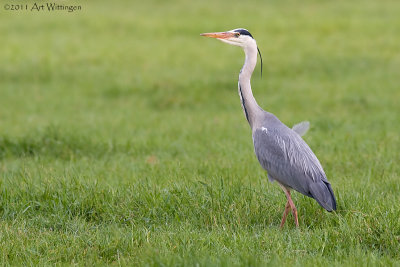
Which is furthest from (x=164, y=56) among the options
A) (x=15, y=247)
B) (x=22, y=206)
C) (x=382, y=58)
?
(x=15, y=247)

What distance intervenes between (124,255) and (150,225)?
78 cm

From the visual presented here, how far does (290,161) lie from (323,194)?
0.46 metres

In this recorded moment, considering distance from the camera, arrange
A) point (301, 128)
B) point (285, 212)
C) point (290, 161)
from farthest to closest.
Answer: point (301, 128) → point (290, 161) → point (285, 212)

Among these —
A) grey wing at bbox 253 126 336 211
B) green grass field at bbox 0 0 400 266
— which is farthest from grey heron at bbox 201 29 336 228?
green grass field at bbox 0 0 400 266

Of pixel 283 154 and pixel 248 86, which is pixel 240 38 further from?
pixel 283 154

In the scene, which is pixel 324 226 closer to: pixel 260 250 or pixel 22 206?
pixel 260 250

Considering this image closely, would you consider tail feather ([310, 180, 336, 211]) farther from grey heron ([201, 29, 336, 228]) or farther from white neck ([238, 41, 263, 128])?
white neck ([238, 41, 263, 128])

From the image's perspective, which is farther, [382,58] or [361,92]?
[382,58]

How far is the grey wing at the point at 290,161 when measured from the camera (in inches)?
215

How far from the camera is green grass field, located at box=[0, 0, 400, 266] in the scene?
15.8 ft

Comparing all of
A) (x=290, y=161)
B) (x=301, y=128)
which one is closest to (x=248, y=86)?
(x=301, y=128)

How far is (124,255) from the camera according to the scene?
186 inches

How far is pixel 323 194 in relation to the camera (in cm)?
532

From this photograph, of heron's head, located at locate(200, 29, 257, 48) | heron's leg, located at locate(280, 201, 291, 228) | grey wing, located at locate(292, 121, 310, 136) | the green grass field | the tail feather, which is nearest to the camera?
the green grass field
